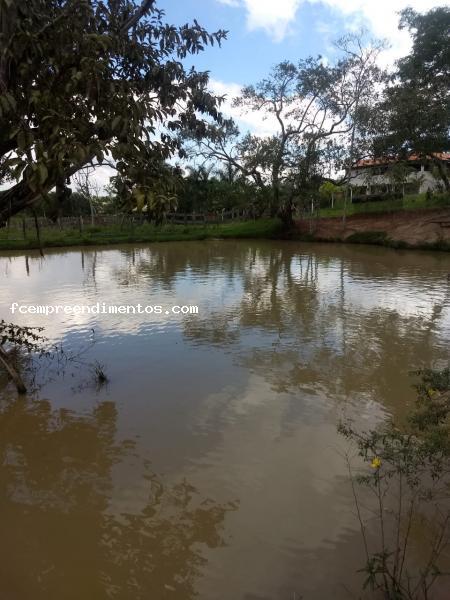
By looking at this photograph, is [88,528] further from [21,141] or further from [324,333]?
[324,333]

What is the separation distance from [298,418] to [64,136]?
3.11 meters

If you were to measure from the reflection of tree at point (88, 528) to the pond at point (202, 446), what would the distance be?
0.03 ft

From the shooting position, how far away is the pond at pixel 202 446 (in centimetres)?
255

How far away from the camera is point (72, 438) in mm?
3949

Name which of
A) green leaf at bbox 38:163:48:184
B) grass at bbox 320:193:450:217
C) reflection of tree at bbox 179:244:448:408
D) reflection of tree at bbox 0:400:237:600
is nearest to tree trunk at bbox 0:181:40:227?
green leaf at bbox 38:163:48:184

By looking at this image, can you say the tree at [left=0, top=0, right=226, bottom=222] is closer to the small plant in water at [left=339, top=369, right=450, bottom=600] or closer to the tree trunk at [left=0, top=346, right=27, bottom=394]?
the tree trunk at [left=0, top=346, right=27, bottom=394]

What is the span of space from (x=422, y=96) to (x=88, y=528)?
20229mm

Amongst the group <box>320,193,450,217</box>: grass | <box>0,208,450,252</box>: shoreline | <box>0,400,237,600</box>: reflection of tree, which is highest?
<box>320,193,450,217</box>: grass

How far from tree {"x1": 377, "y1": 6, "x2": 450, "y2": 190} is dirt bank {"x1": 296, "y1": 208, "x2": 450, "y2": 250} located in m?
2.91

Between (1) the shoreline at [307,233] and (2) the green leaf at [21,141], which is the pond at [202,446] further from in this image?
(1) the shoreline at [307,233]

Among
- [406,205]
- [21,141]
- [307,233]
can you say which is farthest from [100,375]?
[307,233]

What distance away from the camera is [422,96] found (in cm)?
1809

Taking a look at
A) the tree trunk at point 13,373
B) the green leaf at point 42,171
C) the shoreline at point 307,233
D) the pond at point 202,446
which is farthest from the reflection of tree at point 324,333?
the shoreline at point 307,233

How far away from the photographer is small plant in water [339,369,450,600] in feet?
7.69
